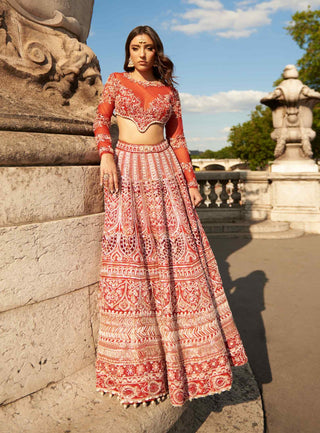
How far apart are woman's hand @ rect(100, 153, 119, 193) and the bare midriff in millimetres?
238

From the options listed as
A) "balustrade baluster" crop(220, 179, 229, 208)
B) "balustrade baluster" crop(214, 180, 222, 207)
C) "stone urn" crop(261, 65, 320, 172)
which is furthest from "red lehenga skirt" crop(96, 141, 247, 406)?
"stone urn" crop(261, 65, 320, 172)

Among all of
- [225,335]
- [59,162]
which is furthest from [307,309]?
[59,162]

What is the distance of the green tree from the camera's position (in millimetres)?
34444

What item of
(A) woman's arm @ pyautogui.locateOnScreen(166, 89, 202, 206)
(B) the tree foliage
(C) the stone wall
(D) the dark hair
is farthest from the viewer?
(B) the tree foliage

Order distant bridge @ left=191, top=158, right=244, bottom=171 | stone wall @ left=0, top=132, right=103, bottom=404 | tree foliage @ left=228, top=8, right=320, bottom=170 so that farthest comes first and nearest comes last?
distant bridge @ left=191, top=158, right=244, bottom=171 → tree foliage @ left=228, top=8, right=320, bottom=170 → stone wall @ left=0, top=132, right=103, bottom=404

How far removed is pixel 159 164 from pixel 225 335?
1.08 metres

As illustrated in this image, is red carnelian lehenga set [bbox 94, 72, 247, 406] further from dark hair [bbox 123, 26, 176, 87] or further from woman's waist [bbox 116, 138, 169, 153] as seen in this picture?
dark hair [bbox 123, 26, 176, 87]

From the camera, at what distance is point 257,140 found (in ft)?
117

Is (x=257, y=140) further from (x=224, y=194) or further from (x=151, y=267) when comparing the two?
(x=151, y=267)

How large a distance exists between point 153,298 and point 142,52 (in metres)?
1.42

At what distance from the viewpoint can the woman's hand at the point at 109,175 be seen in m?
2.00

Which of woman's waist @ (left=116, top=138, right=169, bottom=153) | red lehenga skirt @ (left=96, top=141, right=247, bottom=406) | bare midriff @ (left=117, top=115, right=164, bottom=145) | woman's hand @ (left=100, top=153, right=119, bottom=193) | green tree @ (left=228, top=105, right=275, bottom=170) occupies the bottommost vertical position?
red lehenga skirt @ (left=96, top=141, right=247, bottom=406)

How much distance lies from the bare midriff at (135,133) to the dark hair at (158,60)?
1.13ft

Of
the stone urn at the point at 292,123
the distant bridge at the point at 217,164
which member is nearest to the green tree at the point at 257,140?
the stone urn at the point at 292,123
